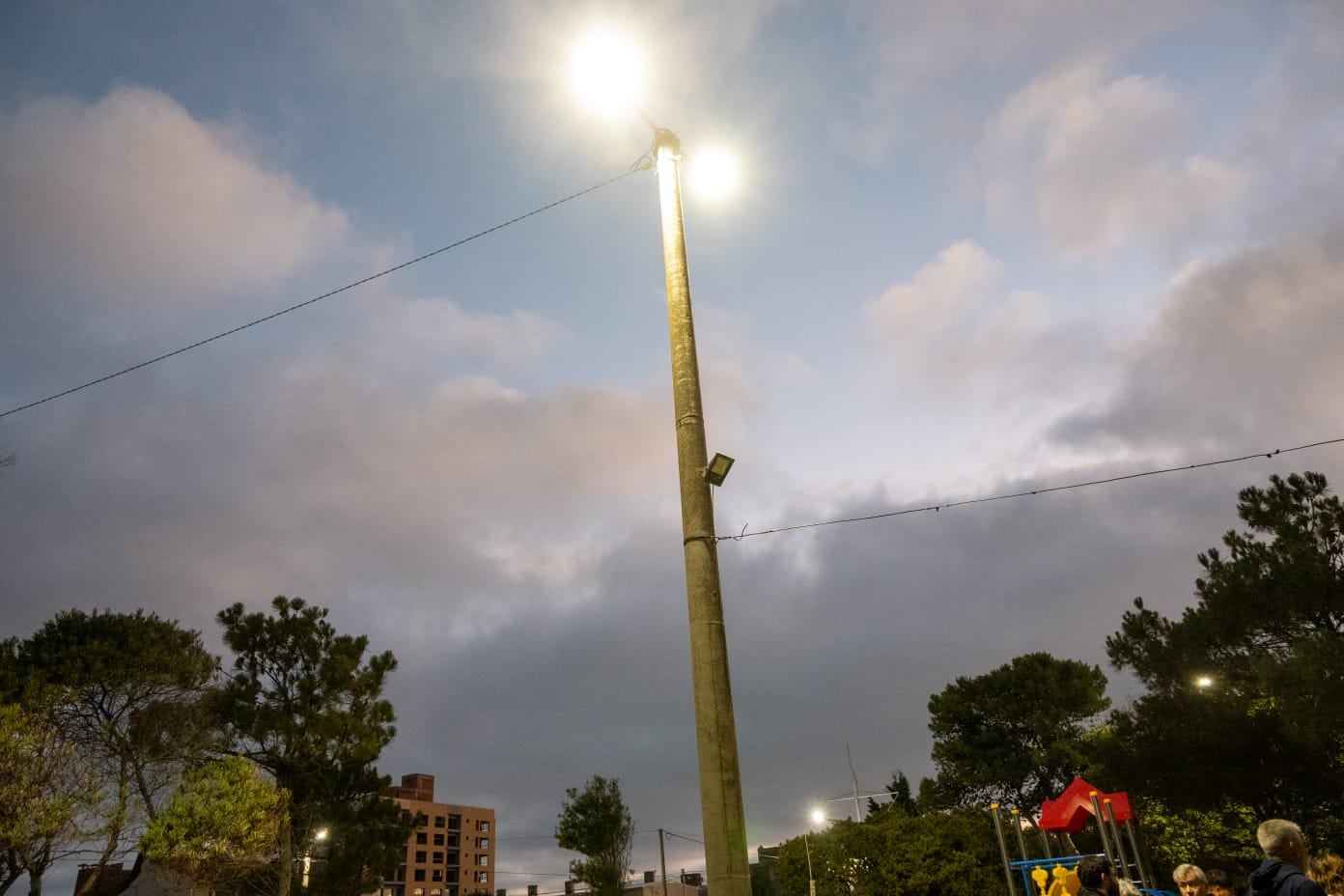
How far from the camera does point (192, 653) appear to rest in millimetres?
29062

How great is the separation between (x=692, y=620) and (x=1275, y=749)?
29.9 m

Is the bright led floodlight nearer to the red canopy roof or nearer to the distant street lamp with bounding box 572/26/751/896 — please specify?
the distant street lamp with bounding box 572/26/751/896

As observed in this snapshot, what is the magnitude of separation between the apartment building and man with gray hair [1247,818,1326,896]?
113m

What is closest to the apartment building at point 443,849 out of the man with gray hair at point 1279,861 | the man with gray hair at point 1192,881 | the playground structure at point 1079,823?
the playground structure at point 1079,823

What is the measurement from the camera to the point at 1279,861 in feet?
15.6

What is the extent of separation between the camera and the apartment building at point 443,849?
346 ft

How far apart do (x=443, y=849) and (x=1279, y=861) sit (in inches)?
4890

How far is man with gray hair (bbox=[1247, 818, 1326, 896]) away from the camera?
4641mm

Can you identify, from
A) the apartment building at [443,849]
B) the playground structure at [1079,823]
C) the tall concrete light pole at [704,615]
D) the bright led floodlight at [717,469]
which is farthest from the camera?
the apartment building at [443,849]

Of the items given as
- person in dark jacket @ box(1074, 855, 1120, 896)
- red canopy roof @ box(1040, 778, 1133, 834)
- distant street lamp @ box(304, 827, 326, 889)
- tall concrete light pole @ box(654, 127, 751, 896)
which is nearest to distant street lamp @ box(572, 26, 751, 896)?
tall concrete light pole @ box(654, 127, 751, 896)

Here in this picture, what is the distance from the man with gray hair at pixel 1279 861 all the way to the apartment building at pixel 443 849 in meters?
113

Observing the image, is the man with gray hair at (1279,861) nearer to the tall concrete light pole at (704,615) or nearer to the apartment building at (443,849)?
the tall concrete light pole at (704,615)

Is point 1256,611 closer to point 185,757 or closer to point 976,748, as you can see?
point 976,748

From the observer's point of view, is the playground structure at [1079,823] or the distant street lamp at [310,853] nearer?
the playground structure at [1079,823]
